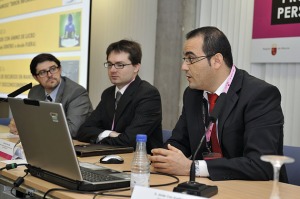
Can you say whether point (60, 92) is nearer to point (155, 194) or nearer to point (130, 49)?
point (130, 49)

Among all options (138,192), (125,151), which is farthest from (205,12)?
(138,192)

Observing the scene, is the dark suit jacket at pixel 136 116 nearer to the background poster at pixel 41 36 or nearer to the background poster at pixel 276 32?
the background poster at pixel 276 32

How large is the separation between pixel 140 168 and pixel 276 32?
214 cm

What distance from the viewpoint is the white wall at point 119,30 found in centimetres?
428

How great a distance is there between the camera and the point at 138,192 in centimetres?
126

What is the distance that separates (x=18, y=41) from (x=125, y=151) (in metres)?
3.36

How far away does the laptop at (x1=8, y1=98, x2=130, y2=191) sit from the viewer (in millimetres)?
1406

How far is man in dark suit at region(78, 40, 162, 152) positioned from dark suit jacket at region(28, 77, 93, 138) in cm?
19

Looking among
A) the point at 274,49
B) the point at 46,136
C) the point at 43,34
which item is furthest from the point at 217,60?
the point at 43,34

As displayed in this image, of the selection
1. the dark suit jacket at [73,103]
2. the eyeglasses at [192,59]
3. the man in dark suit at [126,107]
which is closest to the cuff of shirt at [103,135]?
the man in dark suit at [126,107]

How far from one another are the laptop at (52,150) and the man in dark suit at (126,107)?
3.46 ft

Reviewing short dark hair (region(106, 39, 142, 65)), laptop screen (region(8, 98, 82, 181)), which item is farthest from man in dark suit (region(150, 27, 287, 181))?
short dark hair (region(106, 39, 142, 65))

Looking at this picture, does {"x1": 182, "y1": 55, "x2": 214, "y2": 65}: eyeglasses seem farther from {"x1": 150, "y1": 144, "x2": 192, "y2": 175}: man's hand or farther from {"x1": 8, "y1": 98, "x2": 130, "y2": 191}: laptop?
{"x1": 8, "y1": 98, "x2": 130, "y2": 191}: laptop

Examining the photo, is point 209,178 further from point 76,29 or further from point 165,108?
point 76,29
